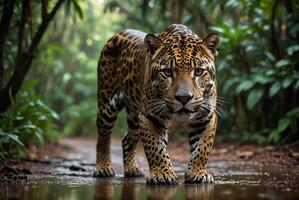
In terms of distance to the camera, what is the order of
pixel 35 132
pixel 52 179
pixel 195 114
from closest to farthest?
1. pixel 195 114
2. pixel 52 179
3. pixel 35 132

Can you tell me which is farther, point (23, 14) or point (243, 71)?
point (243, 71)

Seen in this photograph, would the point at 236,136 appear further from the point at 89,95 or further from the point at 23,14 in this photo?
the point at 89,95

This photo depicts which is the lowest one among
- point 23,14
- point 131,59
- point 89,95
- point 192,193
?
point 192,193

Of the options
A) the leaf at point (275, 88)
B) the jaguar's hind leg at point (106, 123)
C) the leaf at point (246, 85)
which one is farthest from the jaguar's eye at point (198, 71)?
the leaf at point (246, 85)

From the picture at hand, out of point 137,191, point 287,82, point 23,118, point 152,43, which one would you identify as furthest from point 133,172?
point 287,82

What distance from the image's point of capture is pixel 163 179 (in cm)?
554

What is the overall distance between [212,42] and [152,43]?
620 millimetres

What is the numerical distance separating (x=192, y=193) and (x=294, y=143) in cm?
559

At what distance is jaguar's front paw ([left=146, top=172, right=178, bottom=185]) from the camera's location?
5531 millimetres

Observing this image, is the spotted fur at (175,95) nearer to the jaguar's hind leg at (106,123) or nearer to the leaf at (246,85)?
the jaguar's hind leg at (106,123)

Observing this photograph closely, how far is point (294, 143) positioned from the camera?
9867 mm

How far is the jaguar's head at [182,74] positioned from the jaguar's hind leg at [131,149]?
4.78ft

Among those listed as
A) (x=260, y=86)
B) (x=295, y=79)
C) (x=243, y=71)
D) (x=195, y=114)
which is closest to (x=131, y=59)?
(x=195, y=114)

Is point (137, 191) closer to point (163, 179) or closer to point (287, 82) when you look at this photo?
point (163, 179)
